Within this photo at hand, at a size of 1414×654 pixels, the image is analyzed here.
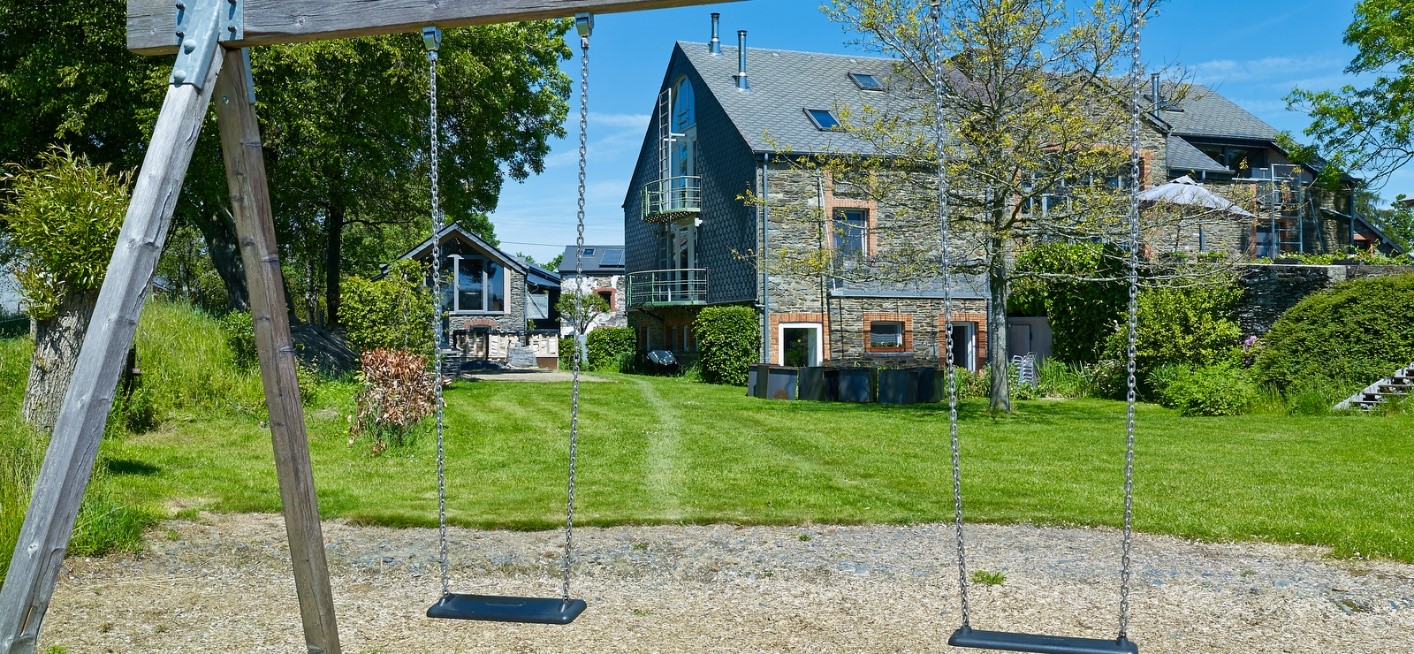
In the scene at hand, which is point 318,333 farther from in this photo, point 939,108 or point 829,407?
point 939,108

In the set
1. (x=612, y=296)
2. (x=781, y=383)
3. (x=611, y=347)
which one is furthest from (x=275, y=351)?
(x=612, y=296)

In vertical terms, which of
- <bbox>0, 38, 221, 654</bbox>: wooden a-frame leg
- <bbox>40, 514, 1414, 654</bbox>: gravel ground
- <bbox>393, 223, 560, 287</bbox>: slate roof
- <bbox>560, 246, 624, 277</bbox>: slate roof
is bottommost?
<bbox>40, 514, 1414, 654</bbox>: gravel ground

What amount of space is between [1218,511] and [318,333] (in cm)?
1635

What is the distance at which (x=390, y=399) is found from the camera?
1050cm

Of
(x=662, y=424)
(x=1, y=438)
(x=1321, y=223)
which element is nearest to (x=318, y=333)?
(x=662, y=424)

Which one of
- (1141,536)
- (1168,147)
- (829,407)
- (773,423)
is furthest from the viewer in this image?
(1168,147)

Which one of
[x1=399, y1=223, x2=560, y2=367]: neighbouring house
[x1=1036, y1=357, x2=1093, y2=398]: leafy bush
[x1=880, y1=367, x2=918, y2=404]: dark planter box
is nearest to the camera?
[x1=880, y1=367, x2=918, y2=404]: dark planter box

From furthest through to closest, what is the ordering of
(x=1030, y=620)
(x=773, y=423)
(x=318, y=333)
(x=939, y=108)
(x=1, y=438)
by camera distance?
1. (x=318, y=333)
2. (x=773, y=423)
3. (x=1, y=438)
4. (x=1030, y=620)
5. (x=939, y=108)

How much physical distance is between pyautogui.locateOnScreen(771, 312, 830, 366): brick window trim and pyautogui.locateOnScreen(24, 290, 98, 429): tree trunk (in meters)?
15.1

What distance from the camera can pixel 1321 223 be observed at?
28812 mm

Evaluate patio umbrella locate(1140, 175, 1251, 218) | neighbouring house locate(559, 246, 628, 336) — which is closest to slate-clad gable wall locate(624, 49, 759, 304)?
patio umbrella locate(1140, 175, 1251, 218)

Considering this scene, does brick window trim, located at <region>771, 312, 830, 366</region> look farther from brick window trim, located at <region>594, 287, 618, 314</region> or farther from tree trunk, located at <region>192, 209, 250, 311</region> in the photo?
brick window trim, located at <region>594, 287, 618, 314</region>

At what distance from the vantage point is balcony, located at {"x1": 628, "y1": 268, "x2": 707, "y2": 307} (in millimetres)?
25734

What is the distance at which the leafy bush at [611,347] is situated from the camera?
97.9 feet
